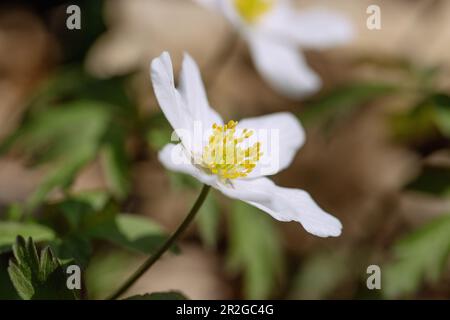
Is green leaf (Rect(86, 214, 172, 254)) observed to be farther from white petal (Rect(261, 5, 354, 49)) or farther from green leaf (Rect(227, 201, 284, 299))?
white petal (Rect(261, 5, 354, 49))

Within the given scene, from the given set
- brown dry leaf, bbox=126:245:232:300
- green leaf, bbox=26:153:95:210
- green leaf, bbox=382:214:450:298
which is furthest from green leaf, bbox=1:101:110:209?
green leaf, bbox=382:214:450:298

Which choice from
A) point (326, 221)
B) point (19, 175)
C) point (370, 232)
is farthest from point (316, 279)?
point (326, 221)

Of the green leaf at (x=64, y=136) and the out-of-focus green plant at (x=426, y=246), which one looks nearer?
the out-of-focus green plant at (x=426, y=246)

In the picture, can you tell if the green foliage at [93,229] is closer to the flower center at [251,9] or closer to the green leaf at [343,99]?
the green leaf at [343,99]

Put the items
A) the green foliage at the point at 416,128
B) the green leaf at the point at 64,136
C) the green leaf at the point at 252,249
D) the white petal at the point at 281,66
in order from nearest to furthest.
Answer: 1. the green leaf at the point at 64,136
2. the green leaf at the point at 252,249
3. the white petal at the point at 281,66
4. the green foliage at the point at 416,128

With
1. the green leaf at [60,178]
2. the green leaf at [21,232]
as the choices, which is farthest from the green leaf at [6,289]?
the green leaf at [60,178]

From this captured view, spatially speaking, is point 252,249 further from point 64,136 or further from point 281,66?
point 281,66
